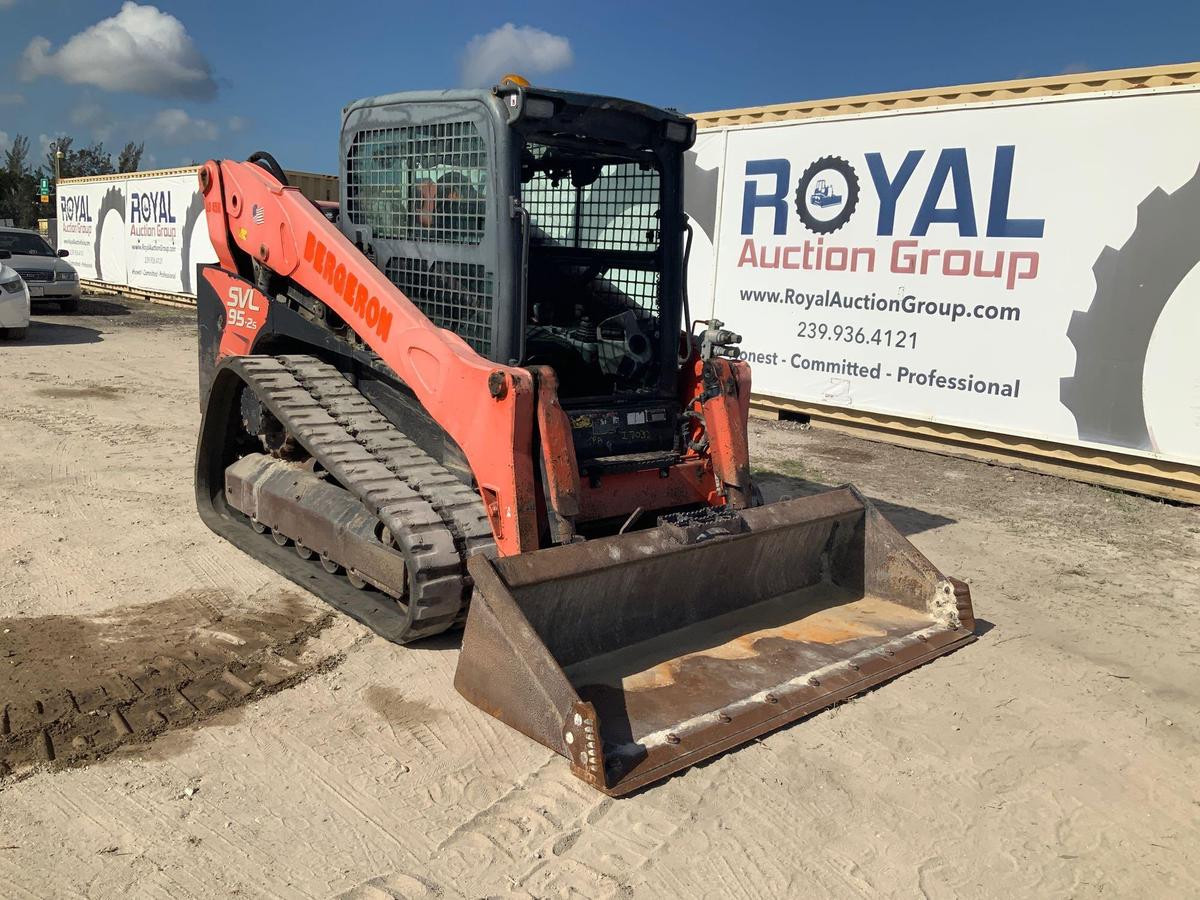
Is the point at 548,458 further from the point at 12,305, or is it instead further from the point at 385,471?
the point at 12,305

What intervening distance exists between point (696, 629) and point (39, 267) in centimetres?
1717

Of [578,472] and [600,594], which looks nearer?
[600,594]

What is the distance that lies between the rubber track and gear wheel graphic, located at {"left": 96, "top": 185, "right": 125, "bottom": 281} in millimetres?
18494

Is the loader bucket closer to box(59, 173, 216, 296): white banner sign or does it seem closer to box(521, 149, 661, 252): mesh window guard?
box(521, 149, 661, 252): mesh window guard

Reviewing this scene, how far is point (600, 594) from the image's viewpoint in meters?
4.10

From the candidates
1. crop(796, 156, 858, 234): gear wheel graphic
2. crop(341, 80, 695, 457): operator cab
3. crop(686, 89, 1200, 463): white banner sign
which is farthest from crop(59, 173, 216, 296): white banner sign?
crop(341, 80, 695, 457): operator cab

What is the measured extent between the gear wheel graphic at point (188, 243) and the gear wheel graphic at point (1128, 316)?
1537cm

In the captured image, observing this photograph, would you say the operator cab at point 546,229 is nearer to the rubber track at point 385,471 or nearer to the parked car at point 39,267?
the rubber track at point 385,471

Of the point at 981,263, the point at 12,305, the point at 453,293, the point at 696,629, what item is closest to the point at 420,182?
the point at 453,293

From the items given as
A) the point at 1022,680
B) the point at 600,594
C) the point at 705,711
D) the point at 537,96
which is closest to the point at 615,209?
the point at 537,96

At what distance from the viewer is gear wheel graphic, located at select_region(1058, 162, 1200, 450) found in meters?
7.94

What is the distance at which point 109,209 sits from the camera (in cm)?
2206

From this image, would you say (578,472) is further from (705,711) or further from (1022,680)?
(1022,680)

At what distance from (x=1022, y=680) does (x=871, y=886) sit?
1966 mm
